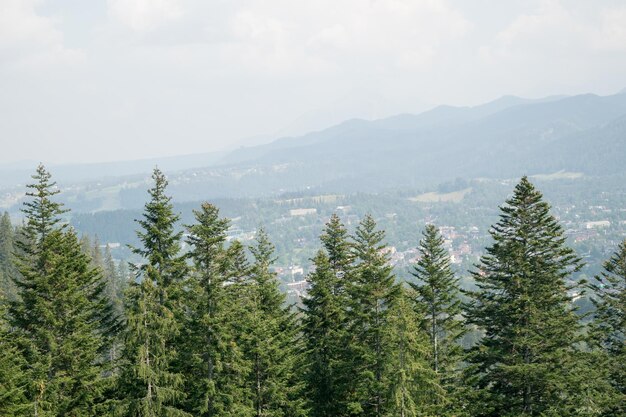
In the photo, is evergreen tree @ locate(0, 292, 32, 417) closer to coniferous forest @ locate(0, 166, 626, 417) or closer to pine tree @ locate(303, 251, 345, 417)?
coniferous forest @ locate(0, 166, 626, 417)

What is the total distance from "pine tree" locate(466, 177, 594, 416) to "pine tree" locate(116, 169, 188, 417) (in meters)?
15.8

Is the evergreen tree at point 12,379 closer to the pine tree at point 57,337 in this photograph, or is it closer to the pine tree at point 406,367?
the pine tree at point 57,337

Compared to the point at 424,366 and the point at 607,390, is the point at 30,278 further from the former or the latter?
the point at 607,390

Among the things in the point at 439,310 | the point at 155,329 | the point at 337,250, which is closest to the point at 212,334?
the point at 155,329

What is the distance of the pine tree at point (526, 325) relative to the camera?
32.7 meters

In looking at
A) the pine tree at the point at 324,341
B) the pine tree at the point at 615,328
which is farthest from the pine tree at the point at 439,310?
the pine tree at the point at 615,328

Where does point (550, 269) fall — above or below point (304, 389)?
above

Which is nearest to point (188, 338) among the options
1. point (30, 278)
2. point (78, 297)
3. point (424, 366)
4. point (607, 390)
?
point (78, 297)

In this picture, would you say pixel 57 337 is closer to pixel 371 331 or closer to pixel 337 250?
pixel 371 331

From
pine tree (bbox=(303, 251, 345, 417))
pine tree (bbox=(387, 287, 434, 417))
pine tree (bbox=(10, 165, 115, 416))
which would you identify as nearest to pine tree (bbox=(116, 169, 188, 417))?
pine tree (bbox=(10, 165, 115, 416))

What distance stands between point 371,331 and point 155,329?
10.2 metres

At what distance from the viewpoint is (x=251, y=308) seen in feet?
101

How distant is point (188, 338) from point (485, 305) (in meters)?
16.3

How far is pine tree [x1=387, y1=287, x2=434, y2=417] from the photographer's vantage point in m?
28.2
